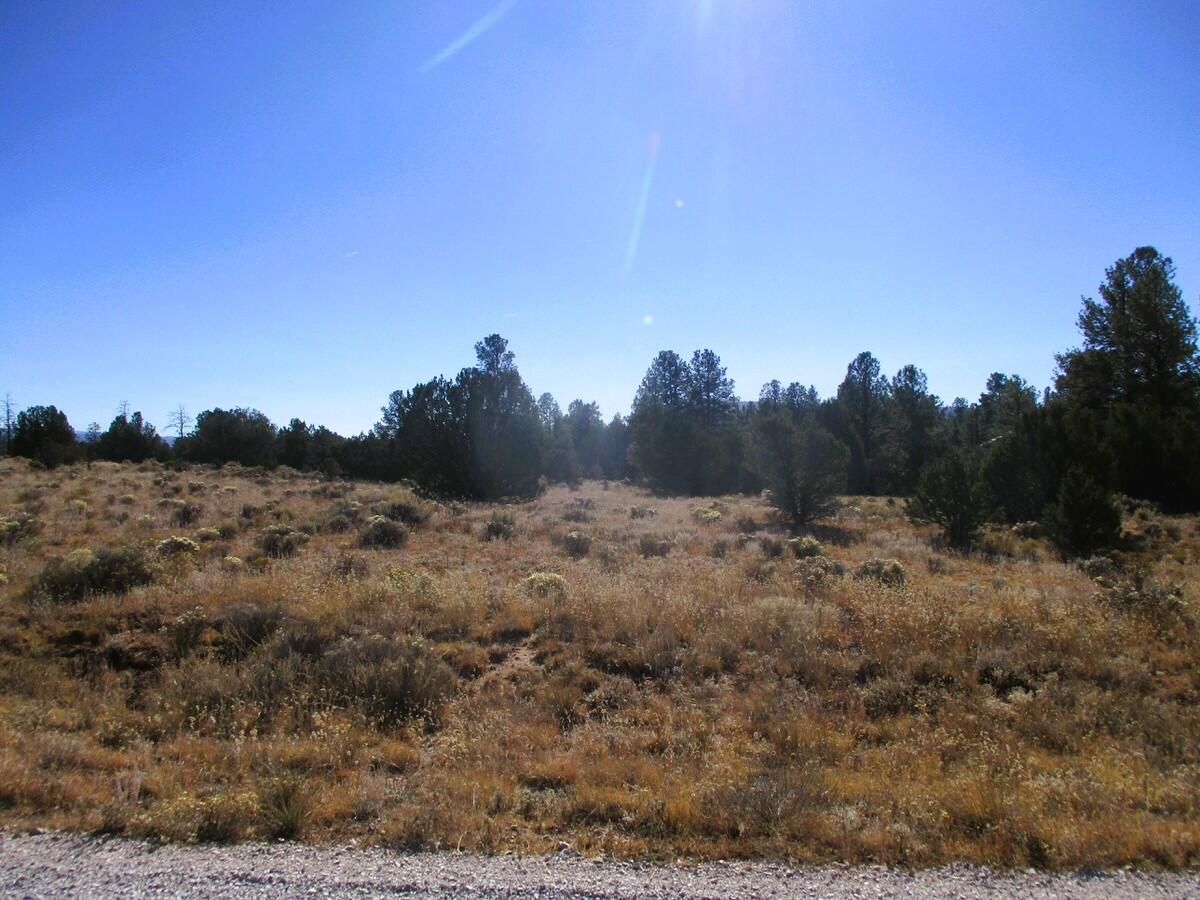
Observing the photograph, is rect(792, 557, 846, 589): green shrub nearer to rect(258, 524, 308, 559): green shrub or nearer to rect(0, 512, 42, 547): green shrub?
rect(258, 524, 308, 559): green shrub

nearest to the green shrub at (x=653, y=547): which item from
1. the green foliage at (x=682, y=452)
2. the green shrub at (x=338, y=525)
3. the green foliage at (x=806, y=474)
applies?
the green shrub at (x=338, y=525)

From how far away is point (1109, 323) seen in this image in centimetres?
2845

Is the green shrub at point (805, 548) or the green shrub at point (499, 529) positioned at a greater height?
the green shrub at point (499, 529)

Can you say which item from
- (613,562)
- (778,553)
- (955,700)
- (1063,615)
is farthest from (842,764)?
(778,553)

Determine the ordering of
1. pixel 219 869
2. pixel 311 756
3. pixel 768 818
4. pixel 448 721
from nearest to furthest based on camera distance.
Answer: pixel 219 869 → pixel 768 818 → pixel 311 756 → pixel 448 721

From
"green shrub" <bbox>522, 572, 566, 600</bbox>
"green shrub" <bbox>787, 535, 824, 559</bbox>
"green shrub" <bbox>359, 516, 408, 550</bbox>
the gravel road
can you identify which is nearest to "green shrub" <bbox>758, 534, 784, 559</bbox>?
"green shrub" <bbox>787, 535, 824, 559</bbox>

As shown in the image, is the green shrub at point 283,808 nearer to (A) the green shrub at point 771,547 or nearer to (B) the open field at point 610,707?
(B) the open field at point 610,707

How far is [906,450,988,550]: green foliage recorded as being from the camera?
17.2 metres

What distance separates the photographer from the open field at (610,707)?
3.95 metres

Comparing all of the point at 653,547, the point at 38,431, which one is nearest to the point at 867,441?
the point at 653,547

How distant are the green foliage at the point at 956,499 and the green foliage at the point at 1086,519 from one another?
8.04ft

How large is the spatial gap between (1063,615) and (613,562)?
7.26m

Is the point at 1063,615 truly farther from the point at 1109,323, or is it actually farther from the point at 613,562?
the point at 1109,323

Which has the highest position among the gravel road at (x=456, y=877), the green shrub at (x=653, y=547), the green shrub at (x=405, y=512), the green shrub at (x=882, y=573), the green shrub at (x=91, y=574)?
the green shrub at (x=405, y=512)
